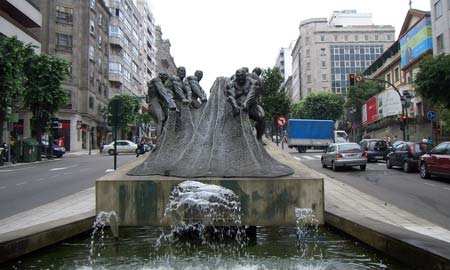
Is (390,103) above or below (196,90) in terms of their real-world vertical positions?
above

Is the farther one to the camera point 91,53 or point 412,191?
point 91,53

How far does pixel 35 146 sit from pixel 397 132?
109ft

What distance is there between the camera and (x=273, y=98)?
1508 inches

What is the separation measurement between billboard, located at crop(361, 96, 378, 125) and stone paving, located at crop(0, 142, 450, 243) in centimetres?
4238

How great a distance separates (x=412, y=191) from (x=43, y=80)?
89.4 feet

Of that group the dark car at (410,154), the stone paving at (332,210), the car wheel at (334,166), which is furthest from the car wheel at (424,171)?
the stone paving at (332,210)

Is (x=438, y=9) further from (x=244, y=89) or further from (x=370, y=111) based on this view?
(x=244, y=89)

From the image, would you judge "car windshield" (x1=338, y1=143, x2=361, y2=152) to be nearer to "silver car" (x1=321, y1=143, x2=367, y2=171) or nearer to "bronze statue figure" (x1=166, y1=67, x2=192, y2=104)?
"silver car" (x1=321, y1=143, x2=367, y2=171)

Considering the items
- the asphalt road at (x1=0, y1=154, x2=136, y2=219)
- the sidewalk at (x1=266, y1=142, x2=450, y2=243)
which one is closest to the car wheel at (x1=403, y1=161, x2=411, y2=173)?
the sidewalk at (x1=266, y1=142, x2=450, y2=243)

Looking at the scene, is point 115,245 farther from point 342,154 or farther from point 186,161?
point 342,154

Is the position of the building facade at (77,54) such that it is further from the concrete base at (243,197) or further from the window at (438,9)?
the concrete base at (243,197)

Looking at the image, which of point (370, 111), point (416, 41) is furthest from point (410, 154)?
point (370, 111)

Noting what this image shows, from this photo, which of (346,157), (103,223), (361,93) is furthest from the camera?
(361,93)

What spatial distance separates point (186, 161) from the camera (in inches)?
321
